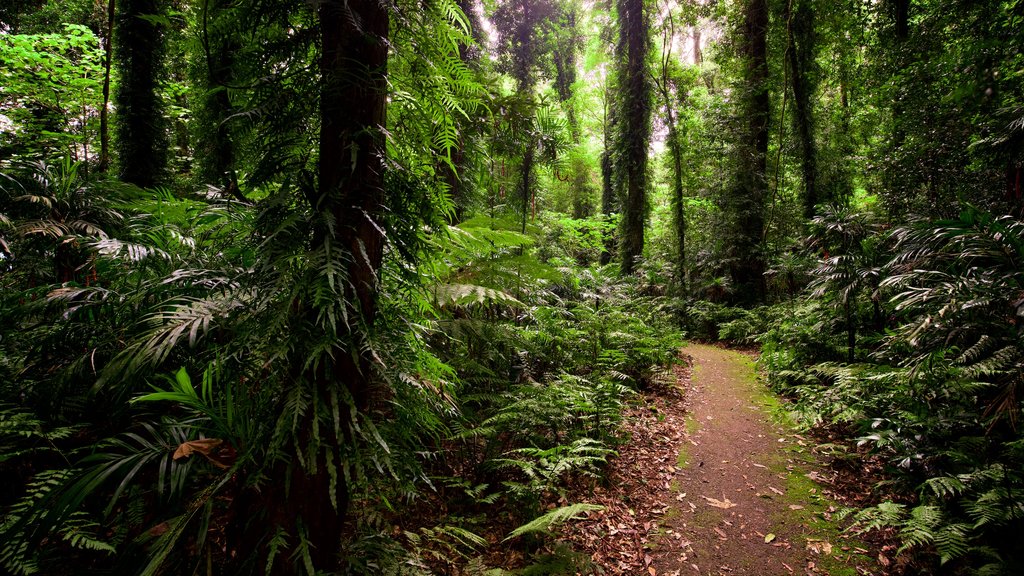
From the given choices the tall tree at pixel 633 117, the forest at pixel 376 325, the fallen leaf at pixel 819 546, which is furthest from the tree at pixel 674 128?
the fallen leaf at pixel 819 546

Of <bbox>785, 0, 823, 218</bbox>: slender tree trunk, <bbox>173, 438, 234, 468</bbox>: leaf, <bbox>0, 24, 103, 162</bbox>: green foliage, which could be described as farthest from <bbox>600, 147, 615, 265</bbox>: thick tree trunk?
<bbox>173, 438, 234, 468</bbox>: leaf

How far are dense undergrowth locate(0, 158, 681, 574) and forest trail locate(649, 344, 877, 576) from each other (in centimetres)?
123

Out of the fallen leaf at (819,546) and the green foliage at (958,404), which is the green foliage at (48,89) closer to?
the fallen leaf at (819,546)

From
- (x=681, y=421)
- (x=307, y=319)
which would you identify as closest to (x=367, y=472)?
(x=307, y=319)

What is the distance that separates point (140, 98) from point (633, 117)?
12.1 meters

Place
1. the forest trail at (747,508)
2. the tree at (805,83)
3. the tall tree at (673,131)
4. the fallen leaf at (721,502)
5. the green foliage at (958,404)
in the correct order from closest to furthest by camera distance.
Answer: the green foliage at (958,404)
the forest trail at (747,508)
the fallen leaf at (721,502)
the tree at (805,83)
the tall tree at (673,131)

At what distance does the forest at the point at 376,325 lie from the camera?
1402mm

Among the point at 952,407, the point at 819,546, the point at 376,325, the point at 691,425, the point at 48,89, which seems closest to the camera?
the point at 376,325

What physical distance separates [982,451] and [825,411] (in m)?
1.52

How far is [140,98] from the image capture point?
6.09 meters

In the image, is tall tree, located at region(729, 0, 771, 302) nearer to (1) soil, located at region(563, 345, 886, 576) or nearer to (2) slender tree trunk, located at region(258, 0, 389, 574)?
(1) soil, located at region(563, 345, 886, 576)

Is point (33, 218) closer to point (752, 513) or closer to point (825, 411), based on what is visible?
point (752, 513)

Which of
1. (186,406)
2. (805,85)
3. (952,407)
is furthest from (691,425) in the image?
(805,85)

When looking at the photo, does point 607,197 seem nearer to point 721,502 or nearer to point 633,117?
point 633,117
